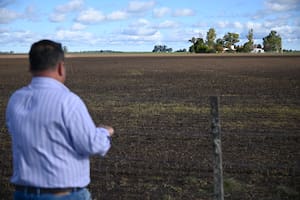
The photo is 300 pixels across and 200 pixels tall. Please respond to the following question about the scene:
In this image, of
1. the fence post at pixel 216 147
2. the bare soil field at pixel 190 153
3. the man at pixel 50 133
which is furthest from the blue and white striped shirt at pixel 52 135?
the bare soil field at pixel 190 153

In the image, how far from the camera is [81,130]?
2561 millimetres

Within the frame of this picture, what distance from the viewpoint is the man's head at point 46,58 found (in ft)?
8.61

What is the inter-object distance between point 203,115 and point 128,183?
6.32m

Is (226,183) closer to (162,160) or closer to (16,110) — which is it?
(162,160)

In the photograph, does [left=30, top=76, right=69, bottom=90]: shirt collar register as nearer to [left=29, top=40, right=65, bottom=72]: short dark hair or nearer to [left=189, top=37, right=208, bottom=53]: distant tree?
[left=29, top=40, right=65, bottom=72]: short dark hair

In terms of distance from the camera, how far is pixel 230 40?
547 ft

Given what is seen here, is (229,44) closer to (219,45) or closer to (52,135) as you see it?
(219,45)

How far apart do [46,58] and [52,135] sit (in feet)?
1.47

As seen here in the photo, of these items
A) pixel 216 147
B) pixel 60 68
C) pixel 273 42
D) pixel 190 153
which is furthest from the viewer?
pixel 273 42

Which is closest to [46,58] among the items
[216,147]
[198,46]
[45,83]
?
[45,83]

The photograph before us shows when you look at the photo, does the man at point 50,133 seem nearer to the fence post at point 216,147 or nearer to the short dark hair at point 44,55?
the short dark hair at point 44,55

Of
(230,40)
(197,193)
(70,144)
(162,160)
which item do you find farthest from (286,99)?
(230,40)

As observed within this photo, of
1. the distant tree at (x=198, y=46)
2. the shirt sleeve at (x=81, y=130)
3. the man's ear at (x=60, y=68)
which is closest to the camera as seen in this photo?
the shirt sleeve at (x=81, y=130)

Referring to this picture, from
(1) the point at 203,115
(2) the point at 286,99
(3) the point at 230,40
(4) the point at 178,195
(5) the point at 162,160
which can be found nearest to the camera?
(4) the point at 178,195
